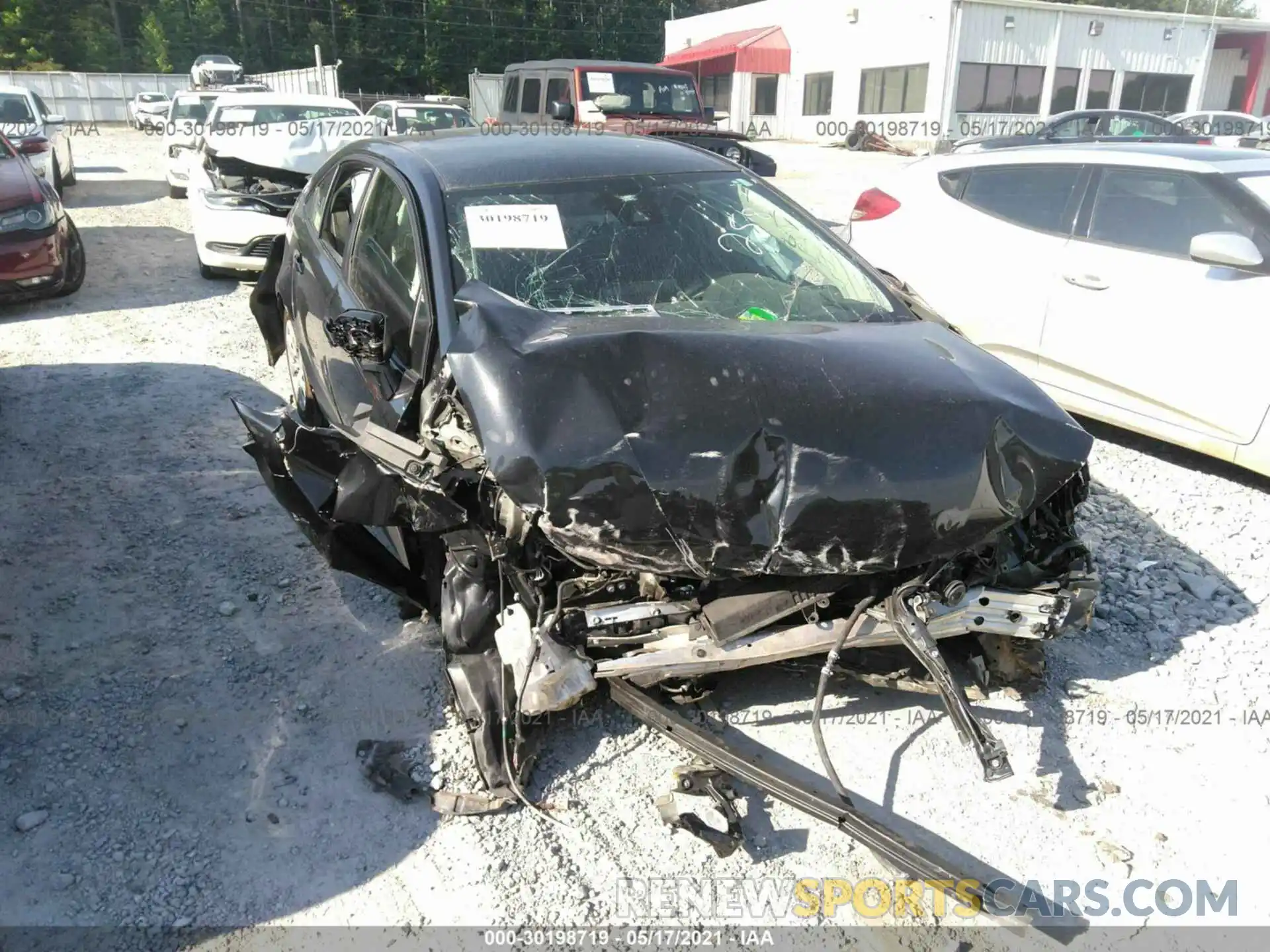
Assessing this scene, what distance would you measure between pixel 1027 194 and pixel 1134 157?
1.96 ft

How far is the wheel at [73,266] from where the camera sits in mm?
8086

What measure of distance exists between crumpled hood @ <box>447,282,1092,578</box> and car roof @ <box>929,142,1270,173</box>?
306 cm

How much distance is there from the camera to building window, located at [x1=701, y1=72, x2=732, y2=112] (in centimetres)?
3731

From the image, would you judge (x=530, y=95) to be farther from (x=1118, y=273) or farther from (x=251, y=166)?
(x=1118, y=273)

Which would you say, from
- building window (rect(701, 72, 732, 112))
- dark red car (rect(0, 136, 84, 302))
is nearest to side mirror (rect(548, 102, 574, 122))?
dark red car (rect(0, 136, 84, 302))

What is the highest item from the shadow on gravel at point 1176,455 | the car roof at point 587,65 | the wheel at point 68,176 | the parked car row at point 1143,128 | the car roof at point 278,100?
the car roof at point 587,65

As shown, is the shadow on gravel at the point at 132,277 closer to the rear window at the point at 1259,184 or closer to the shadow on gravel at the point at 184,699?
the shadow on gravel at the point at 184,699

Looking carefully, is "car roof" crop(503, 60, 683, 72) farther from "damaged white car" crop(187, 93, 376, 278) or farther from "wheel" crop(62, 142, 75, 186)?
"wheel" crop(62, 142, 75, 186)

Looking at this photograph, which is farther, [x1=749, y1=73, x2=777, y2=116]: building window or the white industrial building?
[x1=749, y1=73, x2=777, y2=116]: building window

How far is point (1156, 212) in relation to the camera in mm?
5039

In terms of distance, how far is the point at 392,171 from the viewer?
3787 mm

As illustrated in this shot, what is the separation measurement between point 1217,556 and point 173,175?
13629mm

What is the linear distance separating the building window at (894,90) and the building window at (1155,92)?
7.65 meters

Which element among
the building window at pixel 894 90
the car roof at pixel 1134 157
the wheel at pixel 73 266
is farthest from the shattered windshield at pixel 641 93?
the building window at pixel 894 90
